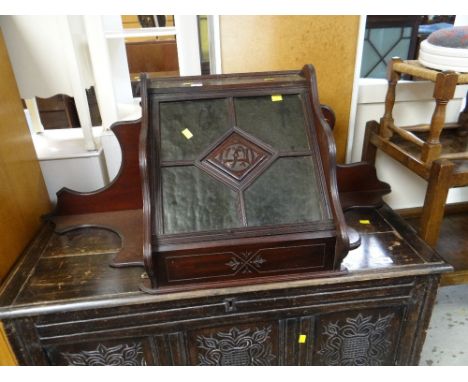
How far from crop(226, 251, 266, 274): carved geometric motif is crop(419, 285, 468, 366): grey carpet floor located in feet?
3.59

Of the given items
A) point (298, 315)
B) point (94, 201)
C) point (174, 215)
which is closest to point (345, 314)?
point (298, 315)

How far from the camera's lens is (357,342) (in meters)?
1.33

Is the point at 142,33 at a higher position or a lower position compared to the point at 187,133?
higher

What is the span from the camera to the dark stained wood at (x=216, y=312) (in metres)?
1.12

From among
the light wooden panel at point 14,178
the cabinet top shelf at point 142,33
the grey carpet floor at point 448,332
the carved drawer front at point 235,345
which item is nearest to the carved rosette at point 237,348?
the carved drawer front at point 235,345

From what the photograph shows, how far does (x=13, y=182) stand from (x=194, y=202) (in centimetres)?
70

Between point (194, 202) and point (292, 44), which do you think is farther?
point (292, 44)

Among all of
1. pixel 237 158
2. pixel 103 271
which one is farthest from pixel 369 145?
pixel 103 271

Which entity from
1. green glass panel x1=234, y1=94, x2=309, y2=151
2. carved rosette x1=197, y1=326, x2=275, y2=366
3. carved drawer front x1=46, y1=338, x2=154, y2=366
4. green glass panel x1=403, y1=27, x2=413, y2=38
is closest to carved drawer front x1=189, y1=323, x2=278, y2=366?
carved rosette x1=197, y1=326, x2=275, y2=366

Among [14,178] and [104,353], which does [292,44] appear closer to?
[14,178]

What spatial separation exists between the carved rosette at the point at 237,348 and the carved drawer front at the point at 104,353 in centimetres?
20

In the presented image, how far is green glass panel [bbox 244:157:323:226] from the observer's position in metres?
1.13

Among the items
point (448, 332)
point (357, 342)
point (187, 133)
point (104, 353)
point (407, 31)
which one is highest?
point (407, 31)
